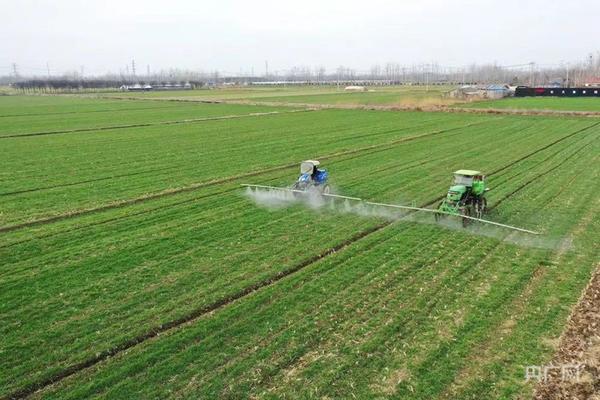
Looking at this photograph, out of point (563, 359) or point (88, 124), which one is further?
point (88, 124)

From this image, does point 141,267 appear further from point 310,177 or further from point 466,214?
point 466,214

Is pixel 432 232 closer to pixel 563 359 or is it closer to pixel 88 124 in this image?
pixel 563 359

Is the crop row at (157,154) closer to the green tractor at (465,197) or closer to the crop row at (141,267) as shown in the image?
the crop row at (141,267)

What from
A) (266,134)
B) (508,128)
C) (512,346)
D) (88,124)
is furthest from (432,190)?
(88,124)

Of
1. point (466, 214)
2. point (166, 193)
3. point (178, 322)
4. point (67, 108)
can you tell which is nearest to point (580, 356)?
point (178, 322)

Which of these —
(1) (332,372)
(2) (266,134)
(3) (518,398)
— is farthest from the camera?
(2) (266,134)

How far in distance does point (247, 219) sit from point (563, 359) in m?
10.4

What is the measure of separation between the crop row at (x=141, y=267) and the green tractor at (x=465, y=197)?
264cm

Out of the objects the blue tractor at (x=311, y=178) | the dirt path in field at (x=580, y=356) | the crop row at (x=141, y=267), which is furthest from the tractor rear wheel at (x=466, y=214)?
the blue tractor at (x=311, y=178)

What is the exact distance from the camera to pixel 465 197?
1606cm

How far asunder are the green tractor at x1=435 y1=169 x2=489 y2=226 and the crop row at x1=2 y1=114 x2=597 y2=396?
2.64m

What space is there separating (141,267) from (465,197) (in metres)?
10.1

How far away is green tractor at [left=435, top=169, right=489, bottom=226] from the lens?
15.8m

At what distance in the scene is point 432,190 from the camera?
66.2ft
